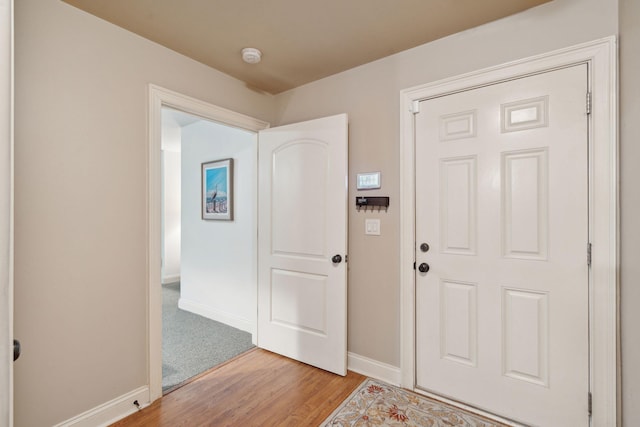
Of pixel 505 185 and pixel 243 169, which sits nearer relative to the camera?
pixel 505 185

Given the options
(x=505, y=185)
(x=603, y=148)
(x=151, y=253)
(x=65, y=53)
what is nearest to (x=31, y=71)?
(x=65, y=53)

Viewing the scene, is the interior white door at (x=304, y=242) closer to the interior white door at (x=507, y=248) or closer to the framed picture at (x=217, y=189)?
the interior white door at (x=507, y=248)

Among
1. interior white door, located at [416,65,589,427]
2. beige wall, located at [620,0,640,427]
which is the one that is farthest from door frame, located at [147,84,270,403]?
beige wall, located at [620,0,640,427]

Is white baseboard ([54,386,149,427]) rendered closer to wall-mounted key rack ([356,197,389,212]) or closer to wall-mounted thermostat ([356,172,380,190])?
wall-mounted key rack ([356,197,389,212])

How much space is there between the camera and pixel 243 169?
331cm

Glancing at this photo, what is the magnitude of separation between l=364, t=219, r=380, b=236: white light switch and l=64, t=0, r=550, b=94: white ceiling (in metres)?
1.21

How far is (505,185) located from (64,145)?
98.9 inches

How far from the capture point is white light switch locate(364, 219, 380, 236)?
7.55ft

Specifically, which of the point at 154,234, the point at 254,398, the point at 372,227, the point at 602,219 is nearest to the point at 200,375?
the point at 254,398

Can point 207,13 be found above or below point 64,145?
above

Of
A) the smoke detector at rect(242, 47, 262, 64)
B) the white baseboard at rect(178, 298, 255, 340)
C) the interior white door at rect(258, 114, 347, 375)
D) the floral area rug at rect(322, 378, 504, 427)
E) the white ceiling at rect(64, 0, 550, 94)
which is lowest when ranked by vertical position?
the floral area rug at rect(322, 378, 504, 427)

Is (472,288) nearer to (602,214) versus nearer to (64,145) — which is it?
(602,214)

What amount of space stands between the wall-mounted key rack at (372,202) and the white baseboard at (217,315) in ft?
5.74

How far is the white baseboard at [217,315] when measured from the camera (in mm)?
3264
